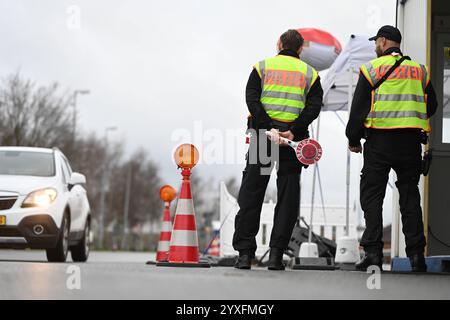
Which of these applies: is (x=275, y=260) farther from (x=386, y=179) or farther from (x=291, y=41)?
(x=291, y=41)

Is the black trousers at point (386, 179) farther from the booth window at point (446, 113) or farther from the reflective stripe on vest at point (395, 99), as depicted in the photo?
the booth window at point (446, 113)

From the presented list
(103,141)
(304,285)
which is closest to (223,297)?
(304,285)

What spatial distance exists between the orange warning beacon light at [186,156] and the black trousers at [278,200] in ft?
2.35

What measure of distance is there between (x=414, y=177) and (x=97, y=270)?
297 centimetres

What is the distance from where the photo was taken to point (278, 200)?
30.8 ft

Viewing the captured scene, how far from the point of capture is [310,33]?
1733cm

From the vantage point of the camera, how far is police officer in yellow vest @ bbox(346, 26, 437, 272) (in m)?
9.07

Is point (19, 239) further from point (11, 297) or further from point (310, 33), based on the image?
point (11, 297)

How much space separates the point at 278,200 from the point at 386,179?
96cm

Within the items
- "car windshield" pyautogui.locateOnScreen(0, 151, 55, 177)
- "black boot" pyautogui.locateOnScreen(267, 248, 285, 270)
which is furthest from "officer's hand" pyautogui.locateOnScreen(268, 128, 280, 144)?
"car windshield" pyautogui.locateOnScreen(0, 151, 55, 177)

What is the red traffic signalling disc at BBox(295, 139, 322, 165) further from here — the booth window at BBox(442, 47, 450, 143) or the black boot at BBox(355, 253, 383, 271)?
the booth window at BBox(442, 47, 450, 143)

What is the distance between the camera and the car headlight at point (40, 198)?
14285 mm

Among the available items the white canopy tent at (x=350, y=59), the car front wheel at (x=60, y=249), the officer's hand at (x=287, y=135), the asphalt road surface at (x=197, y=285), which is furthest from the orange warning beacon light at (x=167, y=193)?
the asphalt road surface at (x=197, y=285)

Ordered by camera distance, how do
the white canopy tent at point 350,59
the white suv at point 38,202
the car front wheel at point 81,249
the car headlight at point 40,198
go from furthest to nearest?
the car front wheel at point 81,249 → the white canopy tent at point 350,59 → the car headlight at point 40,198 → the white suv at point 38,202
